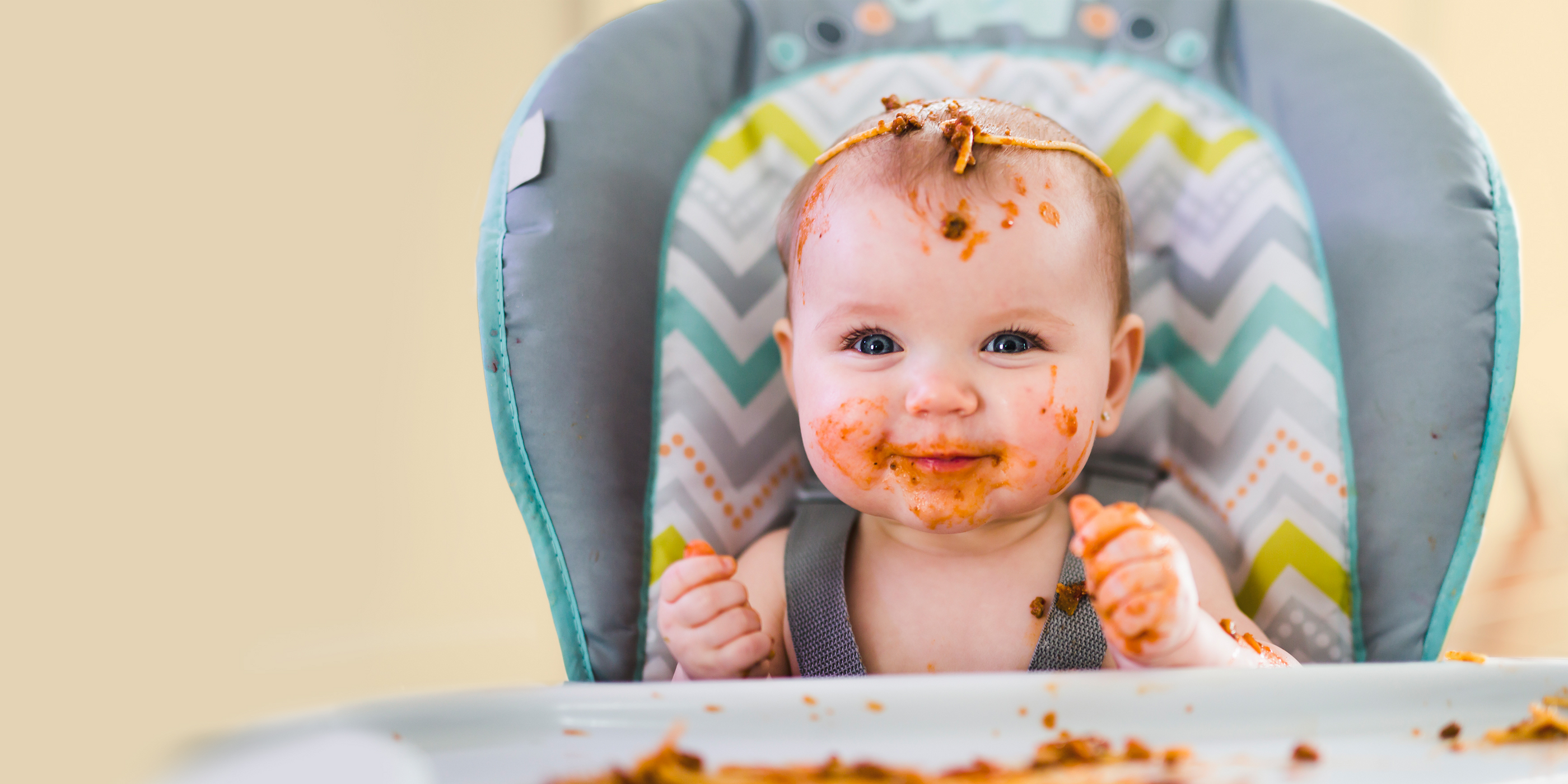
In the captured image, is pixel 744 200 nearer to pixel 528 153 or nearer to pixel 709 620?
pixel 528 153

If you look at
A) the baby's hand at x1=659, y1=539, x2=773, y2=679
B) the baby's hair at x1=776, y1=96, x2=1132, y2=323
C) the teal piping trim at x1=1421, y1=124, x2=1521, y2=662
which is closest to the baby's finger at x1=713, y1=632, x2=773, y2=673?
the baby's hand at x1=659, y1=539, x2=773, y2=679

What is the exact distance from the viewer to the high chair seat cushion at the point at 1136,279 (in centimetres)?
88

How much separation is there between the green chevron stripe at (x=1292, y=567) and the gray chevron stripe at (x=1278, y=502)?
18 millimetres

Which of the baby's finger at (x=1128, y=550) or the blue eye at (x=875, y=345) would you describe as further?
the blue eye at (x=875, y=345)

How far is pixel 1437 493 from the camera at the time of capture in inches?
34.2

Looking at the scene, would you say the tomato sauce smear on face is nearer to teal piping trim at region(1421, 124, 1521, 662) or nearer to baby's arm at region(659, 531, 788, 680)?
baby's arm at region(659, 531, 788, 680)

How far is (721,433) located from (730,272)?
164mm

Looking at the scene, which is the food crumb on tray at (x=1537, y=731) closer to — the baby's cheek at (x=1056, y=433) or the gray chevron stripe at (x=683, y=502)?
the baby's cheek at (x=1056, y=433)

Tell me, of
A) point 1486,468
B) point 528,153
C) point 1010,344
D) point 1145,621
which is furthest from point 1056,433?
point 528,153

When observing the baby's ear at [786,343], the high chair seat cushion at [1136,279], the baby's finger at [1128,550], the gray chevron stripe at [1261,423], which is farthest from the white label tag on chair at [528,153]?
the gray chevron stripe at [1261,423]

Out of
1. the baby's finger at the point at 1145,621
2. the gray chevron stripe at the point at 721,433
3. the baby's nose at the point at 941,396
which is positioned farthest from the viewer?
the gray chevron stripe at the point at 721,433

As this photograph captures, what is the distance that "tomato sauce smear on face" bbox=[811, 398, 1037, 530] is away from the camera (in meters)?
0.78

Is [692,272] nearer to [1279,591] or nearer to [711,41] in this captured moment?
[711,41]

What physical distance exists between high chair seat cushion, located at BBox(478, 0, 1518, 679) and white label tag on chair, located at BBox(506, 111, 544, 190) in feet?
0.04
